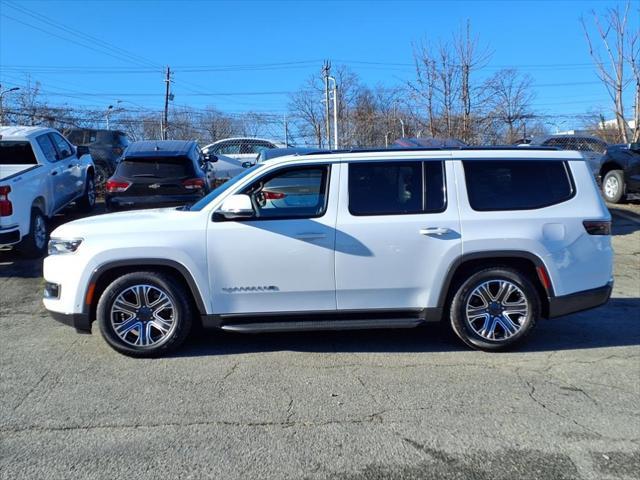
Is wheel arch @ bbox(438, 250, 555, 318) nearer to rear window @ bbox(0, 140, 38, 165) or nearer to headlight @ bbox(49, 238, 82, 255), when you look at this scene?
headlight @ bbox(49, 238, 82, 255)

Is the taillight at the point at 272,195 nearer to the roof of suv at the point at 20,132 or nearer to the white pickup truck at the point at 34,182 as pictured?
the white pickup truck at the point at 34,182

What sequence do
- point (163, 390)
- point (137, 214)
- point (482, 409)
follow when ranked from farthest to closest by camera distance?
point (137, 214) → point (163, 390) → point (482, 409)

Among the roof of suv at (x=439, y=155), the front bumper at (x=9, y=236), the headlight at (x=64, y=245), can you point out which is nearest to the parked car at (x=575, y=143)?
the roof of suv at (x=439, y=155)

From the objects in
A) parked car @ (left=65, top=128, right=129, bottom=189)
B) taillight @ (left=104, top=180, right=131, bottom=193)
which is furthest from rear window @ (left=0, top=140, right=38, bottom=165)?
parked car @ (left=65, top=128, right=129, bottom=189)

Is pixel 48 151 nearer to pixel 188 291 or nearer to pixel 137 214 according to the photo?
pixel 137 214

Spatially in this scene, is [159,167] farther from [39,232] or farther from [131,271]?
[131,271]

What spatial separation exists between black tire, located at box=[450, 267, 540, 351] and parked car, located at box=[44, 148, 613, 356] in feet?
0.03

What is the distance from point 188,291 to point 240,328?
58cm

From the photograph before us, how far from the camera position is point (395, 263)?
16.2 feet

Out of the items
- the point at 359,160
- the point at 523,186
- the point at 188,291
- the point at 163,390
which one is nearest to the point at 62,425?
the point at 163,390

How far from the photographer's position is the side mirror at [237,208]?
4.80m

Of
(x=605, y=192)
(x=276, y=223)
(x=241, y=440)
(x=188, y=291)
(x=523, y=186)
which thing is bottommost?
(x=241, y=440)

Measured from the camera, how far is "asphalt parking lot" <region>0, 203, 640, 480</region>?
10.9 feet

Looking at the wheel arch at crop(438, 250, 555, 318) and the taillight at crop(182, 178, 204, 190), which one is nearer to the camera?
the wheel arch at crop(438, 250, 555, 318)
